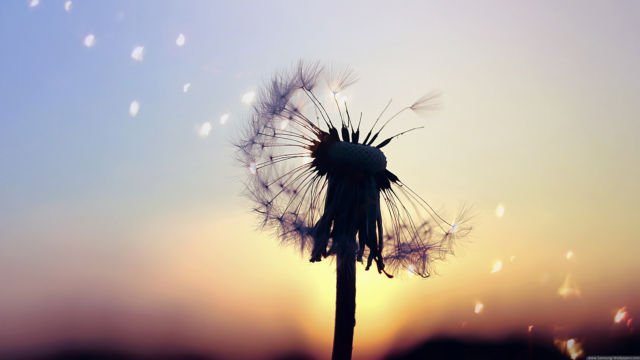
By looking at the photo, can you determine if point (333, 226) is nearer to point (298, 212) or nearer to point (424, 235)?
point (298, 212)

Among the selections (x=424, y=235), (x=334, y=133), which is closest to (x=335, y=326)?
(x=424, y=235)

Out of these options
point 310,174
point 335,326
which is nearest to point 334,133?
point 310,174

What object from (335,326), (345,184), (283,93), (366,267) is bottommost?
(335,326)

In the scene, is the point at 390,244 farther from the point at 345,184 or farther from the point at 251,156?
the point at 251,156

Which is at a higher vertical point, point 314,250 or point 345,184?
point 345,184

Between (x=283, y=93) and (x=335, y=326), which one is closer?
(x=335, y=326)

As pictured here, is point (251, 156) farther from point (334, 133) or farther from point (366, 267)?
point (366, 267)

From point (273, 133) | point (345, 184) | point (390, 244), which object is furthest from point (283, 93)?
point (390, 244)

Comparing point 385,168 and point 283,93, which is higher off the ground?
point 283,93

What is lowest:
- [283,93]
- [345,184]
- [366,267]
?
[366,267]
